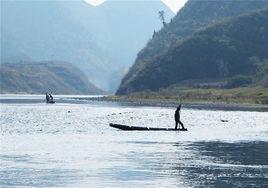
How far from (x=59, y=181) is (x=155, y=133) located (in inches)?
1784

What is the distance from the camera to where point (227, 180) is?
42.3 meters

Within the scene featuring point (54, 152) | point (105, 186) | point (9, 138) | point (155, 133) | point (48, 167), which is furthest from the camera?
point (155, 133)

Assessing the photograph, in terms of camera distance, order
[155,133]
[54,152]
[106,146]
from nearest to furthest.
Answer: [54,152] → [106,146] → [155,133]

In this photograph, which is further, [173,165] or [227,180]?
[173,165]

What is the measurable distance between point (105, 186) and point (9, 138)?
37.4 meters

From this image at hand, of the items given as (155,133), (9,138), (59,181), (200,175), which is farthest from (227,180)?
(155,133)

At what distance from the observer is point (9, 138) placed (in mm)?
74812

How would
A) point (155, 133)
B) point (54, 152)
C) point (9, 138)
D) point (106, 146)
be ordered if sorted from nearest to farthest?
1. point (54, 152)
2. point (106, 146)
3. point (9, 138)
4. point (155, 133)

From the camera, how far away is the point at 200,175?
4441 cm

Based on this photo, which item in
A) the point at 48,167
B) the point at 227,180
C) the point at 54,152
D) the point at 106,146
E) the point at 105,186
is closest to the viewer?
the point at 105,186

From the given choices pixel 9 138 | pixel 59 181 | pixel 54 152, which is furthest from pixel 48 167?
pixel 9 138

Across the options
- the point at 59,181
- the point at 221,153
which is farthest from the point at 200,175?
the point at 221,153

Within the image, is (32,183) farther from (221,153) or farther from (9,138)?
(9,138)

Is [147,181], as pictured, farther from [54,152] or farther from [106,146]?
[106,146]
